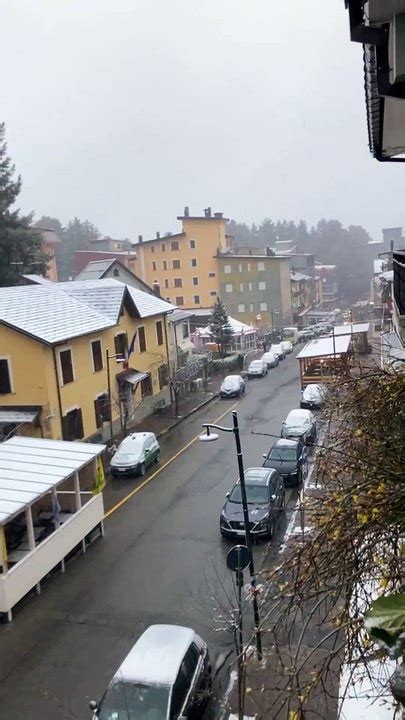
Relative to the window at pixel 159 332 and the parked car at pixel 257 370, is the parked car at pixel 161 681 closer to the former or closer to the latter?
the window at pixel 159 332

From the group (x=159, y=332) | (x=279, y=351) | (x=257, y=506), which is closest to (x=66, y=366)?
(x=257, y=506)

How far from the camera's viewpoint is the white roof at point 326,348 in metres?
33.7

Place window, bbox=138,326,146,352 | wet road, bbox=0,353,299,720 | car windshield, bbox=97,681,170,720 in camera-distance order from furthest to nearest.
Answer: window, bbox=138,326,146,352 < wet road, bbox=0,353,299,720 < car windshield, bbox=97,681,170,720

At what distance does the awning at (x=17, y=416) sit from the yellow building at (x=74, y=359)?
0.13ft

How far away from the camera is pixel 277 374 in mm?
46344

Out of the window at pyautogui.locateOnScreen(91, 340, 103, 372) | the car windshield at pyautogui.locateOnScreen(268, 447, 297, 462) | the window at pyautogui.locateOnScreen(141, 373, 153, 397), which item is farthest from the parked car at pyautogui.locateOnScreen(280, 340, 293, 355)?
the car windshield at pyautogui.locateOnScreen(268, 447, 297, 462)

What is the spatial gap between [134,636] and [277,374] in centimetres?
3493

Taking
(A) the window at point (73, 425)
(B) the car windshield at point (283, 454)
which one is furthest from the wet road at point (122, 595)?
(A) the window at point (73, 425)

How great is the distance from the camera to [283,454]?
70.1ft

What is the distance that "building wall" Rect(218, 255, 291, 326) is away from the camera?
72750 mm

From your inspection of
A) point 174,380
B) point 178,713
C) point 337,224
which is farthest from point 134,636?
point 337,224

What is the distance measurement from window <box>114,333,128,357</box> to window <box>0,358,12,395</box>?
710cm

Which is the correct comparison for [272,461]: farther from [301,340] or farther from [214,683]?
[301,340]

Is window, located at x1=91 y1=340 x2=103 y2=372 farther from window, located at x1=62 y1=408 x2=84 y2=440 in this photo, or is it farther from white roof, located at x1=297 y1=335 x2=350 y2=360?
white roof, located at x1=297 y1=335 x2=350 y2=360
